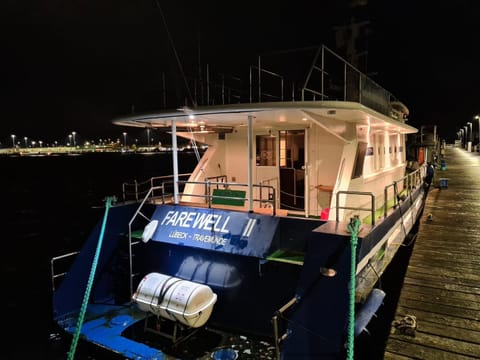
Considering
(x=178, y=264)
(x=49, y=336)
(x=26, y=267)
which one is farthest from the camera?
(x=26, y=267)

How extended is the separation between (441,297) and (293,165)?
4.86 m

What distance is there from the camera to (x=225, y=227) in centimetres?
709

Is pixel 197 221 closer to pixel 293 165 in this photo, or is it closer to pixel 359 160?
pixel 293 165

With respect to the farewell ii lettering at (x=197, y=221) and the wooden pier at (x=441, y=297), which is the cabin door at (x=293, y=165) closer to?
the farewell ii lettering at (x=197, y=221)

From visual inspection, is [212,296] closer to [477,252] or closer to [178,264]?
[178,264]

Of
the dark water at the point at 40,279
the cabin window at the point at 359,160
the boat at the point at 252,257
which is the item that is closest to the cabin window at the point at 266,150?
the boat at the point at 252,257

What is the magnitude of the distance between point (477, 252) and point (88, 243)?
8379 millimetres

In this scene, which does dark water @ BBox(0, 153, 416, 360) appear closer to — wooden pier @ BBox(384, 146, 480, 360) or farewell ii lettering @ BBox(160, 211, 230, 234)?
wooden pier @ BBox(384, 146, 480, 360)

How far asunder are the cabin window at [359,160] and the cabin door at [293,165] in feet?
4.49

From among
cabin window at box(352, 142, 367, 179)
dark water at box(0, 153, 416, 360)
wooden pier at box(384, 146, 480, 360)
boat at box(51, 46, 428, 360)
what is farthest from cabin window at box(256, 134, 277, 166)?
dark water at box(0, 153, 416, 360)

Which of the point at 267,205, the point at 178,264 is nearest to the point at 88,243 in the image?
the point at 178,264

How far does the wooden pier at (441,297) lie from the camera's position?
451 cm

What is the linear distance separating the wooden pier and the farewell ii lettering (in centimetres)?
349

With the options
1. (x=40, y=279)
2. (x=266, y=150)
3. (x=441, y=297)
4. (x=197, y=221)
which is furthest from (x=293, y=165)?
(x=40, y=279)
